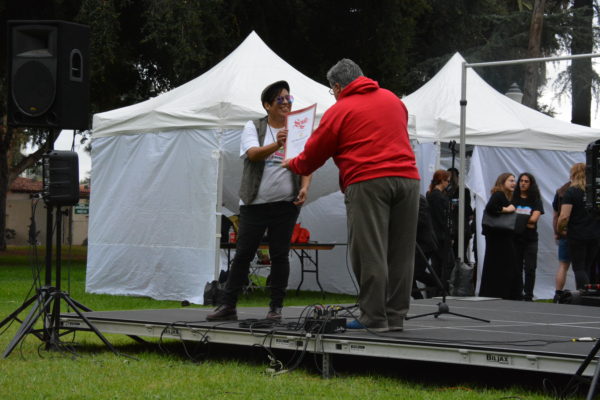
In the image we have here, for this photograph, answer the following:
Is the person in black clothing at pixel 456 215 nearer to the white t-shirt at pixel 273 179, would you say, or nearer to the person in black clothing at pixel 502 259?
the person in black clothing at pixel 502 259

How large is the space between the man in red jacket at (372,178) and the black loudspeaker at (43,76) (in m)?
1.93

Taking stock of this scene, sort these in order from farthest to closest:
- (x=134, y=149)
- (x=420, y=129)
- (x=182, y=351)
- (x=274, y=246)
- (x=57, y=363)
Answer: (x=420, y=129) → (x=134, y=149) → (x=182, y=351) → (x=274, y=246) → (x=57, y=363)

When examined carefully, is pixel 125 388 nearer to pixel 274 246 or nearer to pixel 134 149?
pixel 274 246

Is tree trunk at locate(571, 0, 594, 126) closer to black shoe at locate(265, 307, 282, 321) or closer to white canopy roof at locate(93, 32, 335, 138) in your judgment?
white canopy roof at locate(93, 32, 335, 138)

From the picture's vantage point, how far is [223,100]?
12227 millimetres

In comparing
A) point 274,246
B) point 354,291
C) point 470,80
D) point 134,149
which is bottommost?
point 354,291

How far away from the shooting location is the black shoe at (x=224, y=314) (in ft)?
23.4

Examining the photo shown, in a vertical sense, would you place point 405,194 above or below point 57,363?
above

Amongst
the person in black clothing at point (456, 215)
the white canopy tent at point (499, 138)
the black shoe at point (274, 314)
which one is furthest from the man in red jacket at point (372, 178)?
the white canopy tent at point (499, 138)

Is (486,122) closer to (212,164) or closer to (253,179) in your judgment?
(212,164)

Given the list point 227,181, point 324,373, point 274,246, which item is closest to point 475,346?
point 324,373

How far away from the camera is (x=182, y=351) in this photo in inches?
295

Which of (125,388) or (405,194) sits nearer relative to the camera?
(125,388)

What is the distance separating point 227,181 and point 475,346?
26.6ft
